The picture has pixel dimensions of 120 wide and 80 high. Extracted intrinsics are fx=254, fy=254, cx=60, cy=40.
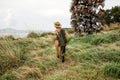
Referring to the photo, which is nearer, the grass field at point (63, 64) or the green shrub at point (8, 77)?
the grass field at point (63, 64)

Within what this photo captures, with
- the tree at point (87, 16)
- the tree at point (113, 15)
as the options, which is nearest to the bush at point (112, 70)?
the tree at point (87, 16)

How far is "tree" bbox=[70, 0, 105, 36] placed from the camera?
614 inches

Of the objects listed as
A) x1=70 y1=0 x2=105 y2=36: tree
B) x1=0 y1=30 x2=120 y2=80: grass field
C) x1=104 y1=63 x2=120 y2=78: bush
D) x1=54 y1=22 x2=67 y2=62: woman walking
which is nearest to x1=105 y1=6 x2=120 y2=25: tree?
x1=70 y1=0 x2=105 y2=36: tree

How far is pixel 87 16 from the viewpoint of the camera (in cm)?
1559

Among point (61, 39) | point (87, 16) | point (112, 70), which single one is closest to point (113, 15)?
point (87, 16)

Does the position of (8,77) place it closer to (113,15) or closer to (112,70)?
(112,70)

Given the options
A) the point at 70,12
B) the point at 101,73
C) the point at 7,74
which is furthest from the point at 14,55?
the point at 70,12

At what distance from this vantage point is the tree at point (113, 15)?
23691 mm

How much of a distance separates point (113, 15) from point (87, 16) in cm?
894

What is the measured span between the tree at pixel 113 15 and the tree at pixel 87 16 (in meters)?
8.14

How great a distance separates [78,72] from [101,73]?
2.47ft

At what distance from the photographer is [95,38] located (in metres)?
12.5

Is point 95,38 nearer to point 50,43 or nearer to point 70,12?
point 50,43

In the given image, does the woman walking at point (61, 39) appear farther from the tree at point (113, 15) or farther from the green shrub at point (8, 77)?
the tree at point (113, 15)
